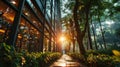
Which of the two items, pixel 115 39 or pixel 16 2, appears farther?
pixel 115 39

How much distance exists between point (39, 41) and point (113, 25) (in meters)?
65.5

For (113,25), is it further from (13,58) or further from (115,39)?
(13,58)

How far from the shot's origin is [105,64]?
7.56 metres

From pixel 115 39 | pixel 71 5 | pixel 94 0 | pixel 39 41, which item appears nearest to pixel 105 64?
pixel 94 0

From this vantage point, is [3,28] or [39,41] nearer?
[3,28]

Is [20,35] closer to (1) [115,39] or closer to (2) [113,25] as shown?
(1) [115,39]

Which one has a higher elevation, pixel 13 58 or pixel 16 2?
pixel 16 2

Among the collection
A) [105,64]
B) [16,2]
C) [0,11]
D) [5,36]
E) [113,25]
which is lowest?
[105,64]

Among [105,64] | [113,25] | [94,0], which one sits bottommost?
[105,64]

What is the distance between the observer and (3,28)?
825cm

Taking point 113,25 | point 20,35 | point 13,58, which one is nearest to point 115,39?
point 113,25

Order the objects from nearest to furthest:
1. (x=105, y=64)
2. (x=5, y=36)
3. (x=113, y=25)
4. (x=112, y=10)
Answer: (x=105, y=64) → (x=5, y=36) → (x=112, y=10) → (x=113, y=25)

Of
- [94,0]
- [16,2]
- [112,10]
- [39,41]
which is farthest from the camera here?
[112,10]

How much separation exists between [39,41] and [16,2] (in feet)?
25.2
